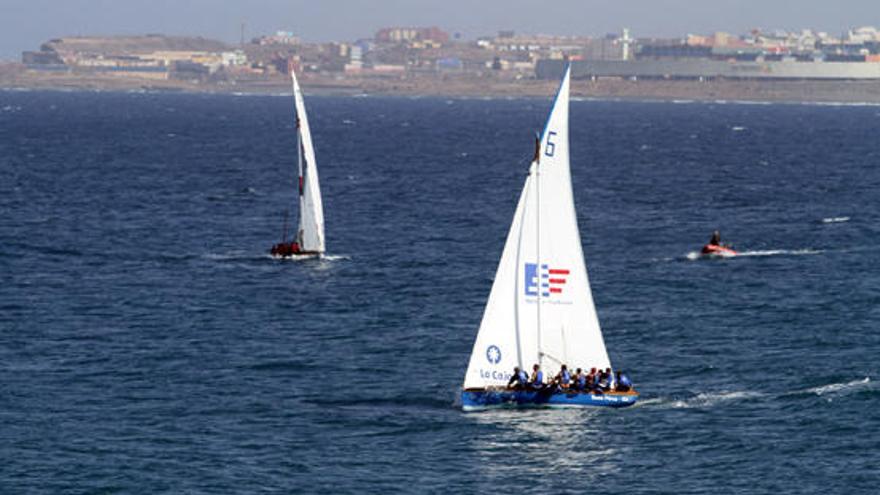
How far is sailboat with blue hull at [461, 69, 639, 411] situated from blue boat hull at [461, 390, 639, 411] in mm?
38

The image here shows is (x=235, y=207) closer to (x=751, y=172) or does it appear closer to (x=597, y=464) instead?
(x=751, y=172)

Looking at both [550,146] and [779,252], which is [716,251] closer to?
[779,252]

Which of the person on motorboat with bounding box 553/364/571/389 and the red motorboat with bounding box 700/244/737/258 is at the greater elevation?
the person on motorboat with bounding box 553/364/571/389

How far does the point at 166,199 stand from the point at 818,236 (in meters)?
64.7

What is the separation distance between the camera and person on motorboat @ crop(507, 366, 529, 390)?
200ft

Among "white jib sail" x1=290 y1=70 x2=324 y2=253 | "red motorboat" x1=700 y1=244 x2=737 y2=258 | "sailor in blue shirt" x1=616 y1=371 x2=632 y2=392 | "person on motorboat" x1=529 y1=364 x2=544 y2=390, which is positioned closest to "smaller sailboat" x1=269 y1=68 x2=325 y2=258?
"white jib sail" x1=290 y1=70 x2=324 y2=253

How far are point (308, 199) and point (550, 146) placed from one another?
159 feet

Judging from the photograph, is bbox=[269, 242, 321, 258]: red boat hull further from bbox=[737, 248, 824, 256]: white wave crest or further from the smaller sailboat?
bbox=[737, 248, 824, 256]: white wave crest

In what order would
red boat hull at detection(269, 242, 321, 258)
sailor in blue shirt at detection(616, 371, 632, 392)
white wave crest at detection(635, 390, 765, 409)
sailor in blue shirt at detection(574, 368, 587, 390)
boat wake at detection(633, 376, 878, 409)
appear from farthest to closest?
1. red boat hull at detection(269, 242, 321, 258)
2. boat wake at detection(633, 376, 878, 409)
3. white wave crest at detection(635, 390, 765, 409)
4. sailor in blue shirt at detection(616, 371, 632, 392)
5. sailor in blue shirt at detection(574, 368, 587, 390)

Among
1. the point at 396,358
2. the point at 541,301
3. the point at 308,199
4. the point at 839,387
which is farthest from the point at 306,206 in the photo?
the point at 839,387

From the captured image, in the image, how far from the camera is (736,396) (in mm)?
65812

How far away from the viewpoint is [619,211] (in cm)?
14638

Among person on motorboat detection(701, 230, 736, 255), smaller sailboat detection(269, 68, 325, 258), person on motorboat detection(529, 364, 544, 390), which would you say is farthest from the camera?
person on motorboat detection(701, 230, 736, 255)

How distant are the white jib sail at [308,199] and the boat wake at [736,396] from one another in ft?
145
